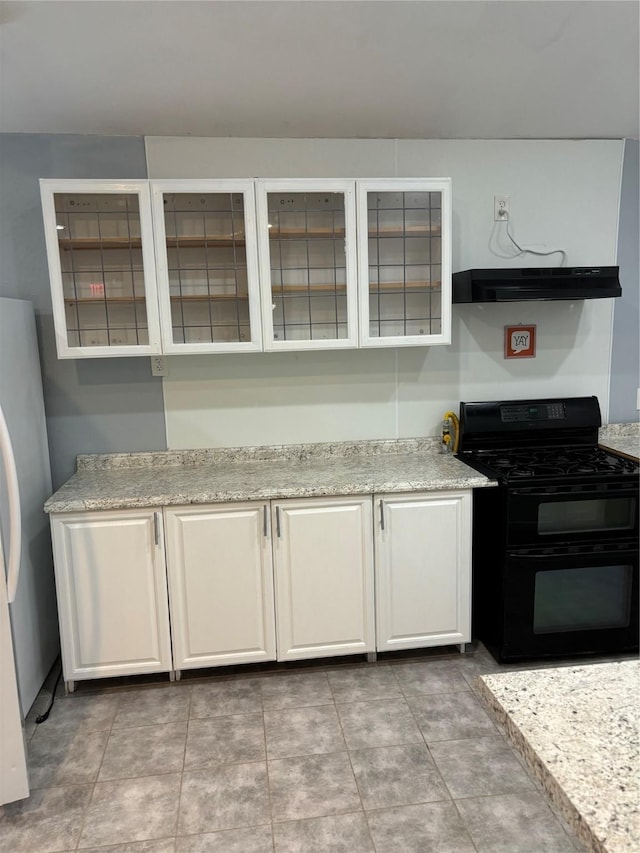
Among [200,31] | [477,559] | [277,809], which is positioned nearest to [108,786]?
[277,809]

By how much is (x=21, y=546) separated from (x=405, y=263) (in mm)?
2024

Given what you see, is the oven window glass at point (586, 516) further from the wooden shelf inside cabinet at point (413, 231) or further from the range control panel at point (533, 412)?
the wooden shelf inside cabinet at point (413, 231)

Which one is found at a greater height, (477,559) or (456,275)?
(456,275)

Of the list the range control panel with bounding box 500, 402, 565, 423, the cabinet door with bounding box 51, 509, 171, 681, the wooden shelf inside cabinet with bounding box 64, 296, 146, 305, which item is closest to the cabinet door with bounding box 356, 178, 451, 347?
the range control panel with bounding box 500, 402, 565, 423

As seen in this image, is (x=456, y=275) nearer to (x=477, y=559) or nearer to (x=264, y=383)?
(x=264, y=383)

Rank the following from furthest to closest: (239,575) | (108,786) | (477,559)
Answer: (477,559) < (239,575) < (108,786)

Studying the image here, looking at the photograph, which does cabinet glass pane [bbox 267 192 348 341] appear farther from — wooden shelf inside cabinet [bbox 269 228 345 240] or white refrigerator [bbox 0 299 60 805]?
white refrigerator [bbox 0 299 60 805]

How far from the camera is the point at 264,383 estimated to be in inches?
120

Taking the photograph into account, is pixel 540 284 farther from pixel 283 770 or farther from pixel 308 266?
pixel 283 770

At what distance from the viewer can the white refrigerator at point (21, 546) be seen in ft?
6.34

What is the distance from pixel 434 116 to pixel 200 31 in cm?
119

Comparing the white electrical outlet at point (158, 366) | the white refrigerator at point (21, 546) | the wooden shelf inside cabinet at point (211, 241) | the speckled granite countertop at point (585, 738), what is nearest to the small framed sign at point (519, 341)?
the wooden shelf inside cabinet at point (211, 241)

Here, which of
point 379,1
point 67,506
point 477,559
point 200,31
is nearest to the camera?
point 379,1

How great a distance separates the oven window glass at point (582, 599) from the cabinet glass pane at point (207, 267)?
1756mm
